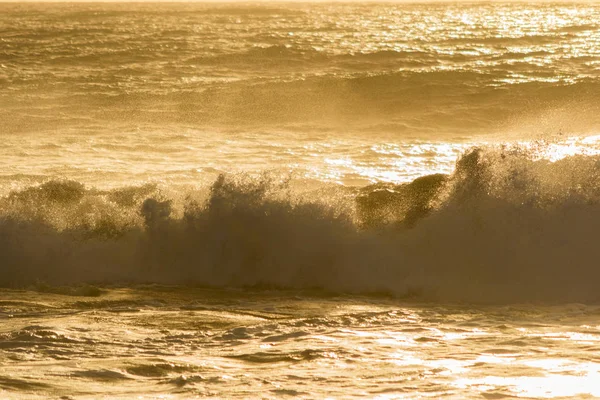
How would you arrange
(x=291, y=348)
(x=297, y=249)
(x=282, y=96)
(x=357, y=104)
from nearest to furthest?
1. (x=291, y=348)
2. (x=297, y=249)
3. (x=357, y=104)
4. (x=282, y=96)

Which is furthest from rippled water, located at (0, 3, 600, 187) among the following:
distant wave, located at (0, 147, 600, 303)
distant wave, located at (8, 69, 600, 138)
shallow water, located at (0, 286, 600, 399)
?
shallow water, located at (0, 286, 600, 399)

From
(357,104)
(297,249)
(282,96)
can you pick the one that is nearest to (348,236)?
(297,249)

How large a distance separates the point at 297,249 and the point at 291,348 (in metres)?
2.84

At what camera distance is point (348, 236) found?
9.09m

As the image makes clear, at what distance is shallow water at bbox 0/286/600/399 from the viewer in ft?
17.6

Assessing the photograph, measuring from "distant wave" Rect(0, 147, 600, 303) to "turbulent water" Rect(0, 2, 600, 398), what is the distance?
22 mm

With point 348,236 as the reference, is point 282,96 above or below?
above

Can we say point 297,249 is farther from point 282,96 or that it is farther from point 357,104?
point 282,96

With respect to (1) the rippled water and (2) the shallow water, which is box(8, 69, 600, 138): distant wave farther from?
(2) the shallow water

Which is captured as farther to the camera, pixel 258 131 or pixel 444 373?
pixel 258 131

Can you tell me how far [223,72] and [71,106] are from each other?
4666 millimetres

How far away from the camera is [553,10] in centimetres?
3897

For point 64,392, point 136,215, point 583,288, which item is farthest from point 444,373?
point 136,215

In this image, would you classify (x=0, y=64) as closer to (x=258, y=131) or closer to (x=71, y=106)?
(x=71, y=106)
